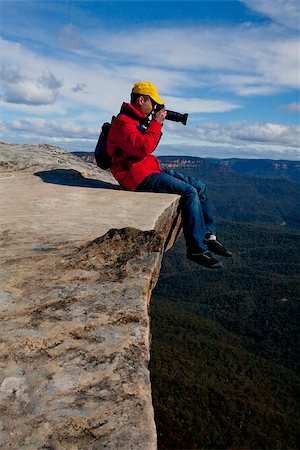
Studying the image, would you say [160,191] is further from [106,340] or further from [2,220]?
[106,340]

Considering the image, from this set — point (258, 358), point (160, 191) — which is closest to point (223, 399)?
point (258, 358)

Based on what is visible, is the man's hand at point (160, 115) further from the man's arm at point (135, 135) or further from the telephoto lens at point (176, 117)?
the telephoto lens at point (176, 117)

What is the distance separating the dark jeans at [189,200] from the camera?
305 inches

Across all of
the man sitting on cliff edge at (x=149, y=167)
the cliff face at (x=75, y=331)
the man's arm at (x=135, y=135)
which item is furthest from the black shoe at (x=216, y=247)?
the cliff face at (x=75, y=331)

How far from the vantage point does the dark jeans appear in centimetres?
774

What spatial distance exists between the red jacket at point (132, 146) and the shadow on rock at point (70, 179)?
3.49 feet

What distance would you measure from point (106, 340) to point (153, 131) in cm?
528

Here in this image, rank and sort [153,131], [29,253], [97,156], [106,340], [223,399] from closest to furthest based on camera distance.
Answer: [106,340] < [29,253] < [153,131] < [97,156] < [223,399]

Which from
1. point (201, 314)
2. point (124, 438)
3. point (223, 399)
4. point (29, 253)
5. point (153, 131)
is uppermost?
point (153, 131)

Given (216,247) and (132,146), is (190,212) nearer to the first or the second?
(216,247)

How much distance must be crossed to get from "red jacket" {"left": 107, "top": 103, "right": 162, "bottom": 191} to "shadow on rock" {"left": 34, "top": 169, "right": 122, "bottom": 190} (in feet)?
3.49

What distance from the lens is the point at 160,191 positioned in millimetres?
8922

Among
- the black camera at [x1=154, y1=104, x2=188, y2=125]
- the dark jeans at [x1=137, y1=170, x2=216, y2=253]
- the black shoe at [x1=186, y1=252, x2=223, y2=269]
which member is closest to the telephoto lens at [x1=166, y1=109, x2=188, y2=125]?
the black camera at [x1=154, y1=104, x2=188, y2=125]

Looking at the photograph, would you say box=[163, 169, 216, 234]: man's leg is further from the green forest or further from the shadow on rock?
the green forest
